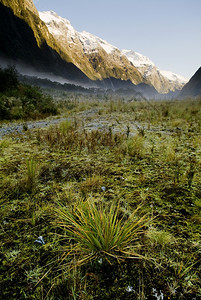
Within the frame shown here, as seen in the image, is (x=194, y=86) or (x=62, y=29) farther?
(x=62, y=29)

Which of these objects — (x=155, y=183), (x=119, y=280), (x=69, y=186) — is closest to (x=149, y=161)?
(x=155, y=183)

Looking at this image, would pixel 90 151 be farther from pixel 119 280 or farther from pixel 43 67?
pixel 43 67

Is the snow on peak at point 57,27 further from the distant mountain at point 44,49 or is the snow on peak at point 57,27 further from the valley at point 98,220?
the valley at point 98,220

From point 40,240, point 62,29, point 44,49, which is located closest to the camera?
point 40,240

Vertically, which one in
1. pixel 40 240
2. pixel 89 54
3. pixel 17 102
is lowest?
pixel 40 240

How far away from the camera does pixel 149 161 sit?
2902mm

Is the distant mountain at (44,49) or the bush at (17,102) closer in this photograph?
the bush at (17,102)

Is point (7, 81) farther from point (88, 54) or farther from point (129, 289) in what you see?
point (88, 54)

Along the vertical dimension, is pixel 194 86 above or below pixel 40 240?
above

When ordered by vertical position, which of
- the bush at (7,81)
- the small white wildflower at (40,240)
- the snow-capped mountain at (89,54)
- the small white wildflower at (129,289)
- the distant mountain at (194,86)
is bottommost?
the small white wildflower at (40,240)

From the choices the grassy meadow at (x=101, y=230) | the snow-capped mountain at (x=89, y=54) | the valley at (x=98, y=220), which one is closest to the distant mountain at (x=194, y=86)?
the valley at (x=98, y=220)

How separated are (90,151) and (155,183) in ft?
5.55

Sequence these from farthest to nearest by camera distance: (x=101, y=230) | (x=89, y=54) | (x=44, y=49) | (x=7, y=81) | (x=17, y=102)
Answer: (x=89, y=54) → (x=44, y=49) → (x=7, y=81) → (x=17, y=102) → (x=101, y=230)

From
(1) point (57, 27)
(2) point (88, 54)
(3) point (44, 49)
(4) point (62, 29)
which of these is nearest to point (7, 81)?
(3) point (44, 49)
